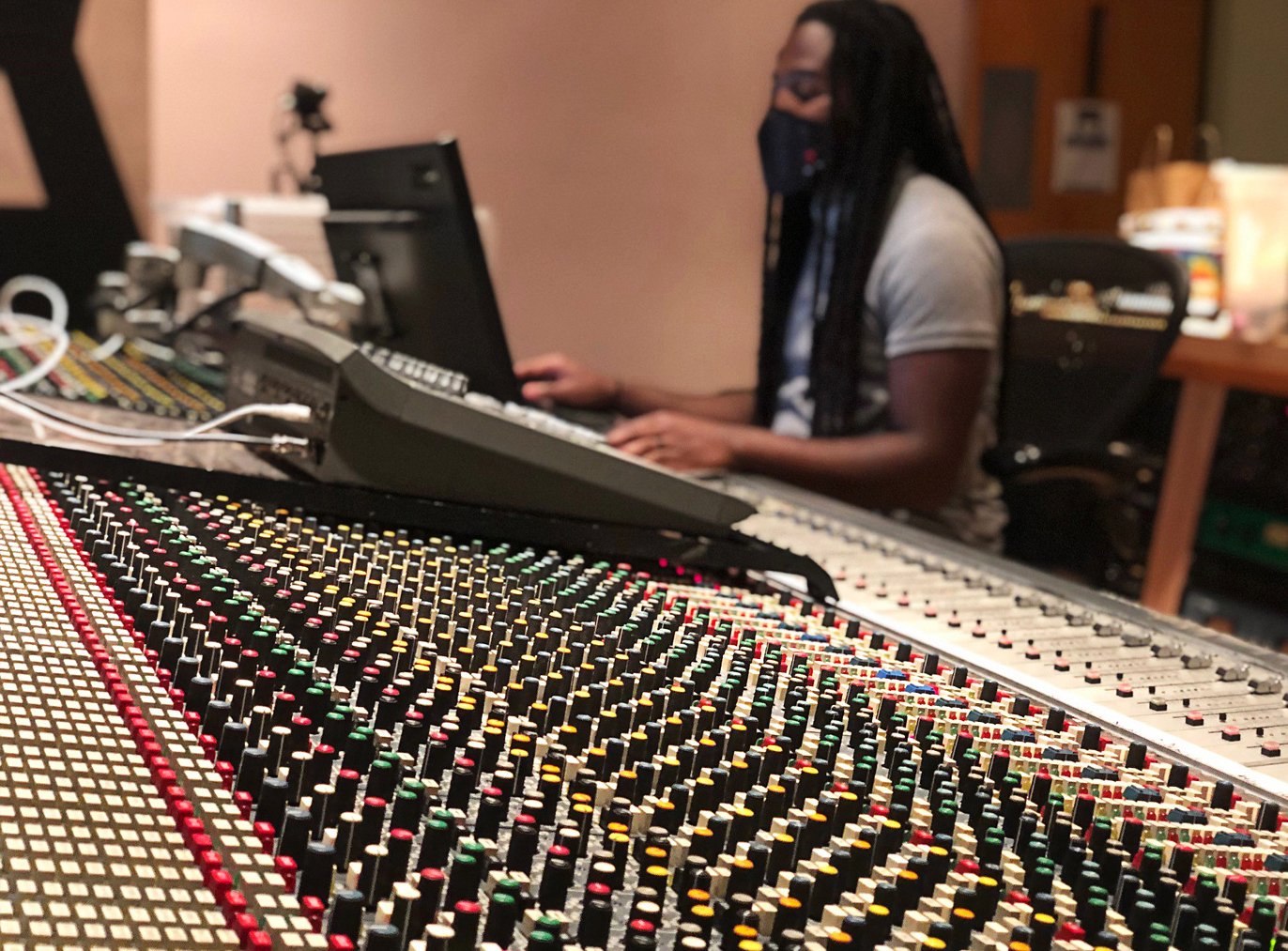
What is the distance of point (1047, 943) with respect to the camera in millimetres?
484

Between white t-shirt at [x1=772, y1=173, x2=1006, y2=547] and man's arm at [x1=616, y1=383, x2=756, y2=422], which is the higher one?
white t-shirt at [x1=772, y1=173, x2=1006, y2=547]

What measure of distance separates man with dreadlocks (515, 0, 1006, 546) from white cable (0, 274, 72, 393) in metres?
0.65

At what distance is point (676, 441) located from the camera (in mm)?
1547

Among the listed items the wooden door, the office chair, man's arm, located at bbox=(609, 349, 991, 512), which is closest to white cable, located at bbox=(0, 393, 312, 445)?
man's arm, located at bbox=(609, 349, 991, 512)

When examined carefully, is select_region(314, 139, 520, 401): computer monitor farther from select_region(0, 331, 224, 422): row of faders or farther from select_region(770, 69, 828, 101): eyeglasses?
select_region(770, 69, 828, 101): eyeglasses

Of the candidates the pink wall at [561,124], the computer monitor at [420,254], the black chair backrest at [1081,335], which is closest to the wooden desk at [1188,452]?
the black chair backrest at [1081,335]

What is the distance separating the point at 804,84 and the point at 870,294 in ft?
1.10

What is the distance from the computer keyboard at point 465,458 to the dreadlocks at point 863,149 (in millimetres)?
893

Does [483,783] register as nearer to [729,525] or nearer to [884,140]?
[729,525]

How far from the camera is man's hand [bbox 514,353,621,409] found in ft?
6.42

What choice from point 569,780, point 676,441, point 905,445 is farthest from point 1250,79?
point 569,780

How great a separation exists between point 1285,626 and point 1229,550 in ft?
0.99

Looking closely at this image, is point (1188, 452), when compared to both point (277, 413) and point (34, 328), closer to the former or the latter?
point (34, 328)

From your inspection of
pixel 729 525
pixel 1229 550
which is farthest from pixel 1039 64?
pixel 729 525
